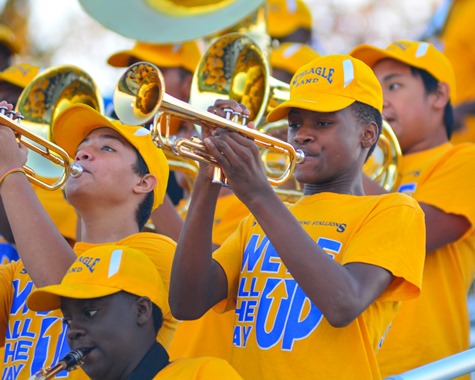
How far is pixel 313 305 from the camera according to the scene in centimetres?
303

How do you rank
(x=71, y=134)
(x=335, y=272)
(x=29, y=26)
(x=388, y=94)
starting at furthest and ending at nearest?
(x=29, y=26)
(x=388, y=94)
(x=71, y=134)
(x=335, y=272)

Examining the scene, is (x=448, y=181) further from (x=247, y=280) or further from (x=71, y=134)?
(x=71, y=134)

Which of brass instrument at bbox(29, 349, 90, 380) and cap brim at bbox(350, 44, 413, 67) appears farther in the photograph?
cap brim at bbox(350, 44, 413, 67)

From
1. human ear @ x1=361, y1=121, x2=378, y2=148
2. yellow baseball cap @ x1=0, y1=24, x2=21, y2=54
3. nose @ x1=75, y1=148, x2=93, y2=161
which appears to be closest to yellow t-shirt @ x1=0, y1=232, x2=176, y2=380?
nose @ x1=75, y1=148, x2=93, y2=161

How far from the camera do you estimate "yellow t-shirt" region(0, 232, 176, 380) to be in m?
3.36

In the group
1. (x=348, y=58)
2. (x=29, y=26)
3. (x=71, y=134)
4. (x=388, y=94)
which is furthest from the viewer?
(x=29, y=26)

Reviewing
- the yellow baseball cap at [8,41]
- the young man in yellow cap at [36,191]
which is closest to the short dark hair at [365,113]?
the young man in yellow cap at [36,191]

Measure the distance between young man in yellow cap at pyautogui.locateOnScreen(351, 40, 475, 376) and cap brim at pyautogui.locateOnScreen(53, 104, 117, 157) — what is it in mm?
1027

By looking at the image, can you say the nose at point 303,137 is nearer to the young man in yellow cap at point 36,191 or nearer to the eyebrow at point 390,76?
the young man in yellow cap at point 36,191

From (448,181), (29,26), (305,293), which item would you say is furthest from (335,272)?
(29,26)

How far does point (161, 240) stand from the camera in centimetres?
354

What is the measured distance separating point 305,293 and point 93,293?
1.96 feet

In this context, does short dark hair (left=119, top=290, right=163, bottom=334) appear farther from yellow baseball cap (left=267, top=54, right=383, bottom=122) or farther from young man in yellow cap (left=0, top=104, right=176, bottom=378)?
yellow baseball cap (left=267, top=54, right=383, bottom=122)

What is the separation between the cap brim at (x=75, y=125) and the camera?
3.78 meters
